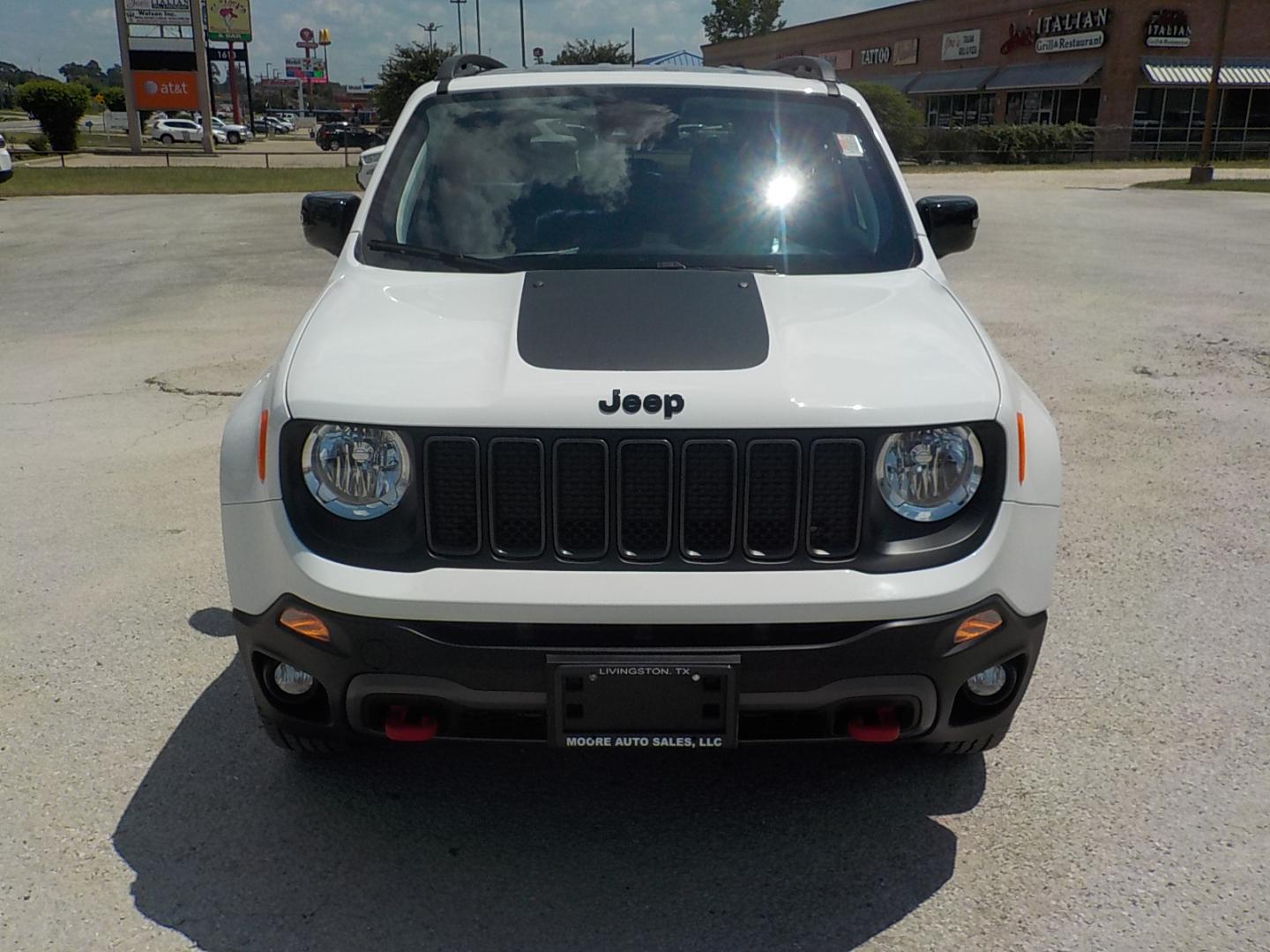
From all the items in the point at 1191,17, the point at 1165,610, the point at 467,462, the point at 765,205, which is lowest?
the point at 1165,610

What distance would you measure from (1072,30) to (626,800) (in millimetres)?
55265

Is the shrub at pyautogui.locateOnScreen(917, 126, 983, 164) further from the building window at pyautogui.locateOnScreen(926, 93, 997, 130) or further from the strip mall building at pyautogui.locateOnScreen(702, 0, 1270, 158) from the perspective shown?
the building window at pyautogui.locateOnScreen(926, 93, 997, 130)

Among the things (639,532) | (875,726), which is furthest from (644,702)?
(875,726)

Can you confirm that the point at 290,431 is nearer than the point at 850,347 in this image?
Yes

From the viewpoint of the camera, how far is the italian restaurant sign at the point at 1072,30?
49656 millimetres

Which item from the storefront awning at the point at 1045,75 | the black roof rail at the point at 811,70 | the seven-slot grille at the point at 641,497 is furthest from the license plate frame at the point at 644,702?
the storefront awning at the point at 1045,75

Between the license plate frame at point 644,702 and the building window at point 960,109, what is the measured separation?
188ft

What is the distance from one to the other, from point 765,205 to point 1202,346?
7054mm

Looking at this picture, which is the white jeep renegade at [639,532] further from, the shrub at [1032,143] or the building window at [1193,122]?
the building window at [1193,122]

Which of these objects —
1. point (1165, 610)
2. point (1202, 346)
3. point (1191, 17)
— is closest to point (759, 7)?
point (1191, 17)

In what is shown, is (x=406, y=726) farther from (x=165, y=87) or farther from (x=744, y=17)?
(x=744, y=17)

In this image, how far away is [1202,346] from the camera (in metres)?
9.59

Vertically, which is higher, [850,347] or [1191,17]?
[1191,17]

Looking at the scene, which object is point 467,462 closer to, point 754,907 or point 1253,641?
point 754,907
